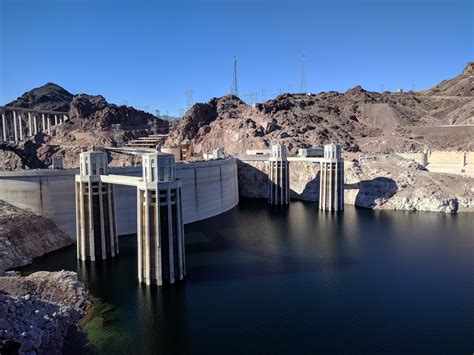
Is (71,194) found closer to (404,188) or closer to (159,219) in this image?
(159,219)

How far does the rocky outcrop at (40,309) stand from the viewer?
20.4 meters

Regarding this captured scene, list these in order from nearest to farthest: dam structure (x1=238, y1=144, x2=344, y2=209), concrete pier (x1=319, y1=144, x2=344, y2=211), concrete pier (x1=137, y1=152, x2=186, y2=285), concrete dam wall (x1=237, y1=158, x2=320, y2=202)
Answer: concrete pier (x1=137, y1=152, x2=186, y2=285), concrete pier (x1=319, y1=144, x2=344, y2=211), dam structure (x1=238, y1=144, x2=344, y2=209), concrete dam wall (x1=237, y1=158, x2=320, y2=202)

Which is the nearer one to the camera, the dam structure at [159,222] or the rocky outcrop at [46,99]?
the dam structure at [159,222]

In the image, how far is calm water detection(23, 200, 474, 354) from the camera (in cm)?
2342

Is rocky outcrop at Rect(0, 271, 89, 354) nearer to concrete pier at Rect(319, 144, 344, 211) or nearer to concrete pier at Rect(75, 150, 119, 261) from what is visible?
concrete pier at Rect(75, 150, 119, 261)

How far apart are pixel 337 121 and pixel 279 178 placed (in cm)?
5156

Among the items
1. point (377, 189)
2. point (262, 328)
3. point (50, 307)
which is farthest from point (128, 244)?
point (377, 189)

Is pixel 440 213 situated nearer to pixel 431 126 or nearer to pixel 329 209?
pixel 329 209

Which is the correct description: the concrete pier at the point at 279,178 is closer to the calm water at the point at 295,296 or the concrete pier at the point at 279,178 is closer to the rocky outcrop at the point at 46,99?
the calm water at the point at 295,296

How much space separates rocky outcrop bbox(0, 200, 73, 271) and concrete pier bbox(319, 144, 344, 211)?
1462 inches

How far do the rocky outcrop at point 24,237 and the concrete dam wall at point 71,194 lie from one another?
1.07 meters

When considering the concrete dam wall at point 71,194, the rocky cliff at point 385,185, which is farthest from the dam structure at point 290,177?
the concrete dam wall at point 71,194

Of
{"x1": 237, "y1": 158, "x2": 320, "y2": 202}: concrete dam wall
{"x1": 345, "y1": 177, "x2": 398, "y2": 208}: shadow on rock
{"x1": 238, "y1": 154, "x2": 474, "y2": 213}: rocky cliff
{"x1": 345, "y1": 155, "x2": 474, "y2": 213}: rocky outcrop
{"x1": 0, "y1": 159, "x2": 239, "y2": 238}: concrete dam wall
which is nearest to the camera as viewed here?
{"x1": 0, "y1": 159, "x2": 239, "y2": 238}: concrete dam wall

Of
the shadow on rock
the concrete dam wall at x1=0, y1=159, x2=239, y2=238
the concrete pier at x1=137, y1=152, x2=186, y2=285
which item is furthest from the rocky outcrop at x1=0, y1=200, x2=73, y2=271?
the shadow on rock
